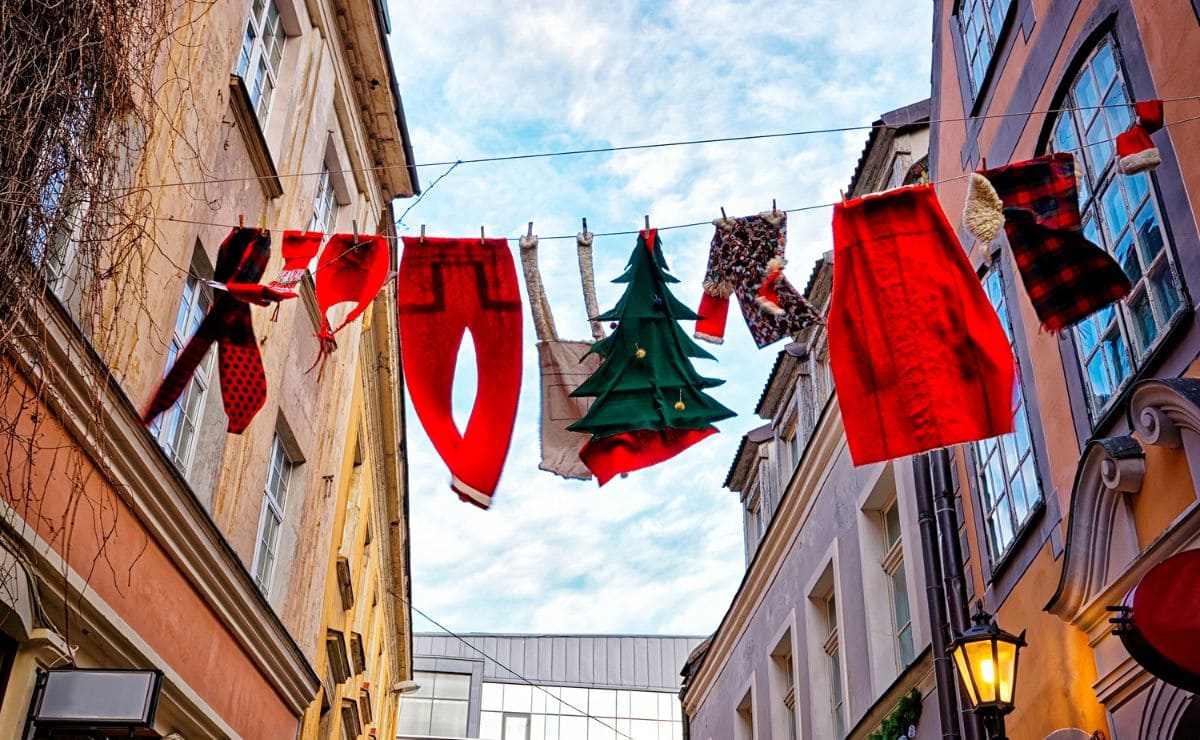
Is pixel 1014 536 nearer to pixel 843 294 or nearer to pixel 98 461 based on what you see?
pixel 843 294

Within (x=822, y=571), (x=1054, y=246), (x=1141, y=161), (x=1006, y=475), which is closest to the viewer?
(x=1141, y=161)

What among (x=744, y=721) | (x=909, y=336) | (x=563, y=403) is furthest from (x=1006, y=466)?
(x=744, y=721)

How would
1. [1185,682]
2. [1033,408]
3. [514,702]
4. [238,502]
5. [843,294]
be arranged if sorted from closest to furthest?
[1185,682] → [843,294] → [1033,408] → [238,502] → [514,702]

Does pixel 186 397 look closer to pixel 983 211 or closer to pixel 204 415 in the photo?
pixel 204 415

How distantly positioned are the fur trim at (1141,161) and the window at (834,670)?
30.1ft

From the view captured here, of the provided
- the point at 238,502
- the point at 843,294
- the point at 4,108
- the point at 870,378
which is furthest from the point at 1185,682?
the point at 238,502

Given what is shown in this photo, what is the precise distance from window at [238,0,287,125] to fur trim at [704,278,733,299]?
16.1 feet

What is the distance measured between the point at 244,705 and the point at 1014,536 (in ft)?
22.0

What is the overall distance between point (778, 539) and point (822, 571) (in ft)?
8.73

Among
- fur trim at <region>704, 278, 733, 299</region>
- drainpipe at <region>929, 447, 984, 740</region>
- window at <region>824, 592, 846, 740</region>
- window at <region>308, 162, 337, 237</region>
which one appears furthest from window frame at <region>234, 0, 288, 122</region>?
window at <region>824, 592, 846, 740</region>

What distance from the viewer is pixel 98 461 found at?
22.1 feet

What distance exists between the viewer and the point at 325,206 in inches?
535

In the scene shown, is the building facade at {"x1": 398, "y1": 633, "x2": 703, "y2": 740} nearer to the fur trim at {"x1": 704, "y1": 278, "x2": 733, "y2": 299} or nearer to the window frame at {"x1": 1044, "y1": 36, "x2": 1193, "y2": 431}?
the window frame at {"x1": 1044, "y1": 36, "x2": 1193, "y2": 431}

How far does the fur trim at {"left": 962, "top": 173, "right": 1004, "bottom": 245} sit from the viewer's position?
6.64 m
